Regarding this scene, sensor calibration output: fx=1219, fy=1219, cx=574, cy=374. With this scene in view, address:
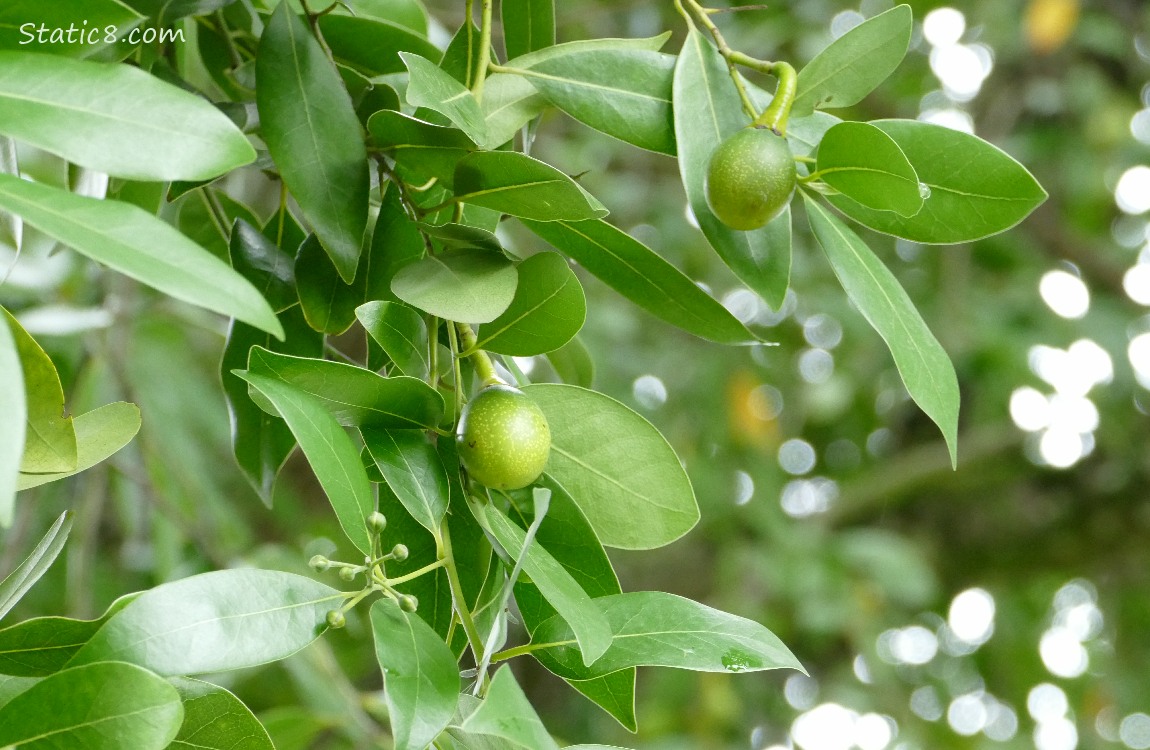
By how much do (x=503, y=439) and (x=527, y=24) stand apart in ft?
0.93

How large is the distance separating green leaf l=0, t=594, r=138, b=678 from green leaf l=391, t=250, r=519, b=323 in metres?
0.18

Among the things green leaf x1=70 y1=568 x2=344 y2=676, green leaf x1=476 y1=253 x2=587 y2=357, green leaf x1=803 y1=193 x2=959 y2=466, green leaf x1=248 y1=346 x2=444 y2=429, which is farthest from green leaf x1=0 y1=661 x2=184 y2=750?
green leaf x1=803 y1=193 x2=959 y2=466

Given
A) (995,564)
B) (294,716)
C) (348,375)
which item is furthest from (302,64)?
(995,564)

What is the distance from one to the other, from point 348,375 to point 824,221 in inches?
10.3

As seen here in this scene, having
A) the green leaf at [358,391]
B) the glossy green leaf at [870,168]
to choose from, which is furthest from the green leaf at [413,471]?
the glossy green leaf at [870,168]

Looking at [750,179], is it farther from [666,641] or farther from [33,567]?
[33,567]

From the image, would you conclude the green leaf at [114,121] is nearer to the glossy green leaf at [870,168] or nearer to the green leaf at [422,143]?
the green leaf at [422,143]

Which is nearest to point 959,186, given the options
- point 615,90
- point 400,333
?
point 615,90

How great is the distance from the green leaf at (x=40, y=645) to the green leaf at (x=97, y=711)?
6cm

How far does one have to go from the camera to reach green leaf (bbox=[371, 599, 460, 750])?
420 millimetres

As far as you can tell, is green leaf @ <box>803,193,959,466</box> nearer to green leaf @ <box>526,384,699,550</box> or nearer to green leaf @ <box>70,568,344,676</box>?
green leaf @ <box>526,384,699,550</box>

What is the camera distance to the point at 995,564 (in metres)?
2.80

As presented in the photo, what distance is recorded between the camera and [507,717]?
0.40 meters

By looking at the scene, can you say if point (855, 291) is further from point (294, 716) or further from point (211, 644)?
point (294, 716)
